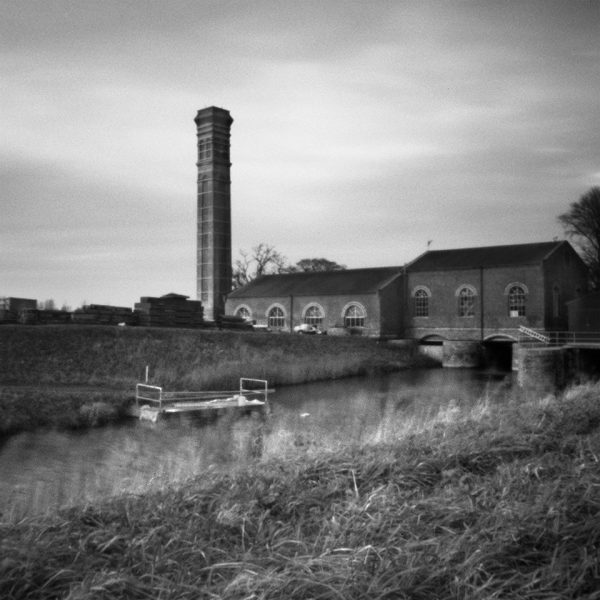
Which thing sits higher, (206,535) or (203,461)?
(206,535)

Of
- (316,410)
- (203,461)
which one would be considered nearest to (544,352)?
(316,410)

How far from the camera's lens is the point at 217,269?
52.7 meters

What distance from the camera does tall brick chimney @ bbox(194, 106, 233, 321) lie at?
52000 millimetres

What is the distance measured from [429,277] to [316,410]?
25.2 m

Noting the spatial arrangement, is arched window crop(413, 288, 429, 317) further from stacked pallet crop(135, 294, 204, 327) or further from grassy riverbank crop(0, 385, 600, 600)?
grassy riverbank crop(0, 385, 600, 600)

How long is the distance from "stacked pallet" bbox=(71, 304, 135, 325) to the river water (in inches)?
523

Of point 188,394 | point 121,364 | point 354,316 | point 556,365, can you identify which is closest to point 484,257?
point 354,316

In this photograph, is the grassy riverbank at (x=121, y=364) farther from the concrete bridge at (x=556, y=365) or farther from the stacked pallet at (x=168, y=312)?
A: the concrete bridge at (x=556, y=365)

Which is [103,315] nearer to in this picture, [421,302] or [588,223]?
[421,302]

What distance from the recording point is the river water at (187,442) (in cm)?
1111

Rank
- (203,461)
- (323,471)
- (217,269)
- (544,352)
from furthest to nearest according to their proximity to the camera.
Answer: (217,269)
(544,352)
(203,461)
(323,471)

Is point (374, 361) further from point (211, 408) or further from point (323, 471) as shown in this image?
point (323, 471)

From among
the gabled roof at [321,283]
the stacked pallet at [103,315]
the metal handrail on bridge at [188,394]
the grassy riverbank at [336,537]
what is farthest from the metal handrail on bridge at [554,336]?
the grassy riverbank at [336,537]

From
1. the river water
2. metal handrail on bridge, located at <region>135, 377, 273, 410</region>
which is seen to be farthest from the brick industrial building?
metal handrail on bridge, located at <region>135, 377, 273, 410</region>
